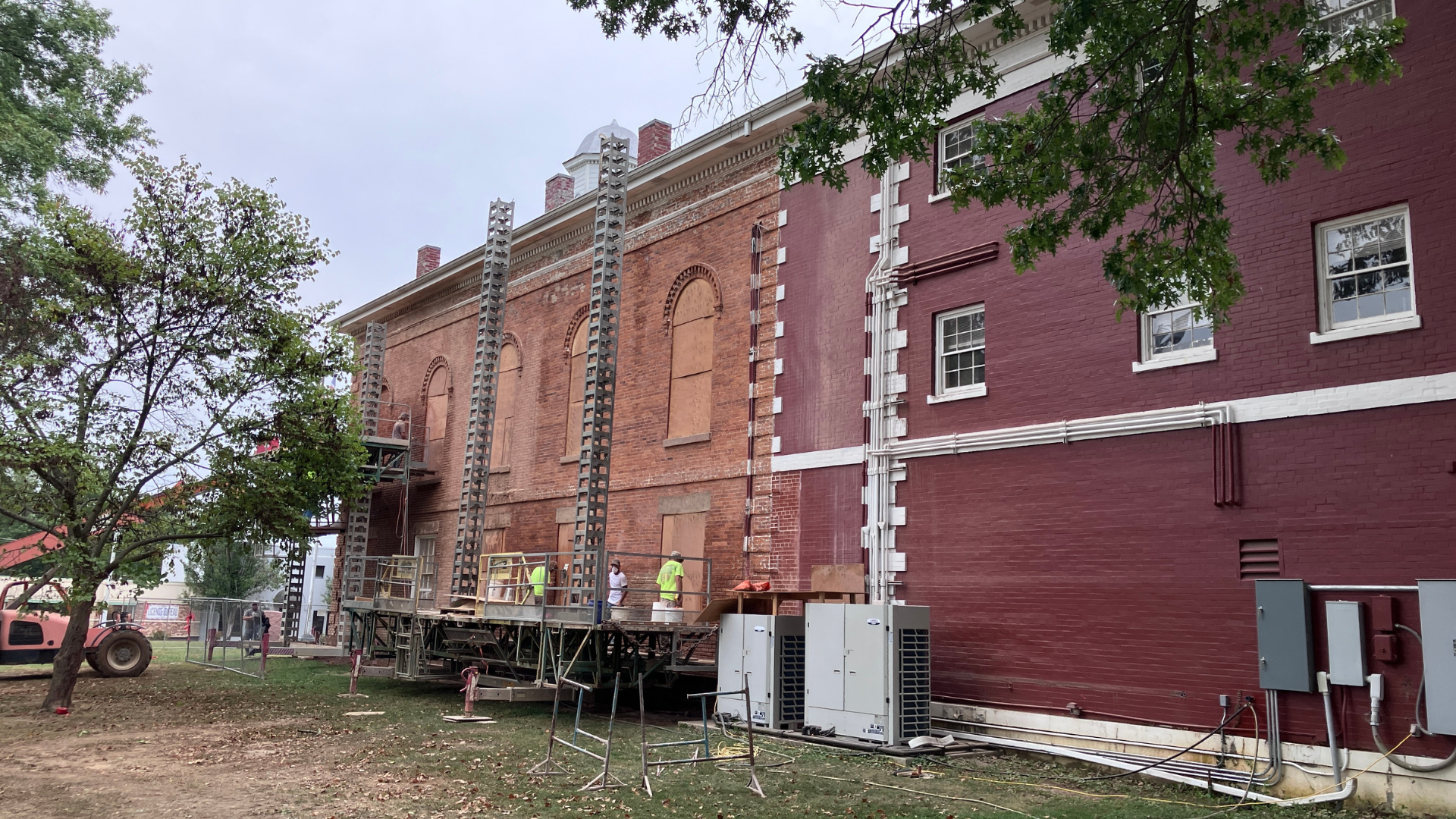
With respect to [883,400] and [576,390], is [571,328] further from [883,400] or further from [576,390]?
[883,400]

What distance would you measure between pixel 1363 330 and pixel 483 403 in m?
18.0

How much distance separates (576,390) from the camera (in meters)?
23.3

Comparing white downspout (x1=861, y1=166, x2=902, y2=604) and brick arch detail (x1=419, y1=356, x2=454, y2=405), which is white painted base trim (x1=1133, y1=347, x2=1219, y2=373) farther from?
brick arch detail (x1=419, y1=356, x2=454, y2=405)

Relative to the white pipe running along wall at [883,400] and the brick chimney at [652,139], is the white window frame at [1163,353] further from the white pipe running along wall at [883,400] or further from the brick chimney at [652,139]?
the brick chimney at [652,139]

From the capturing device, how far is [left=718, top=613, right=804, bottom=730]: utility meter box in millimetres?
14164

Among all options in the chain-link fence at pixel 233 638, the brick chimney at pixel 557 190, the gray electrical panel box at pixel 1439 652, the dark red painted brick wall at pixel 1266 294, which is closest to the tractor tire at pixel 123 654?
the chain-link fence at pixel 233 638

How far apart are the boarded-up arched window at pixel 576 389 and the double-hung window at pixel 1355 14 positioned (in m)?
15.2

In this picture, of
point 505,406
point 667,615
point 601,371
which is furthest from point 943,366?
point 505,406

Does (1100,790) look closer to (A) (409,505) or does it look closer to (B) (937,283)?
(B) (937,283)

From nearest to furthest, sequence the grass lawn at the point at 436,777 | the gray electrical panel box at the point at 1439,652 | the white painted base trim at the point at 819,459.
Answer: the grass lawn at the point at 436,777 < the gray electrical panel box at the point at 1439,652 < the white painted base trim at the point at 819,459

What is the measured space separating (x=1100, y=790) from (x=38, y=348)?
58.5 ft

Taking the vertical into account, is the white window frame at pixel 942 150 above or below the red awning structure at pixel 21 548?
above

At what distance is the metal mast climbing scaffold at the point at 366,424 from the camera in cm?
2850

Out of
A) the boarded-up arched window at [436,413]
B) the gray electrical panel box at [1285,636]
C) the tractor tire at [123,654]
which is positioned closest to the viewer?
the gray electrical panel box at [1285,636]
